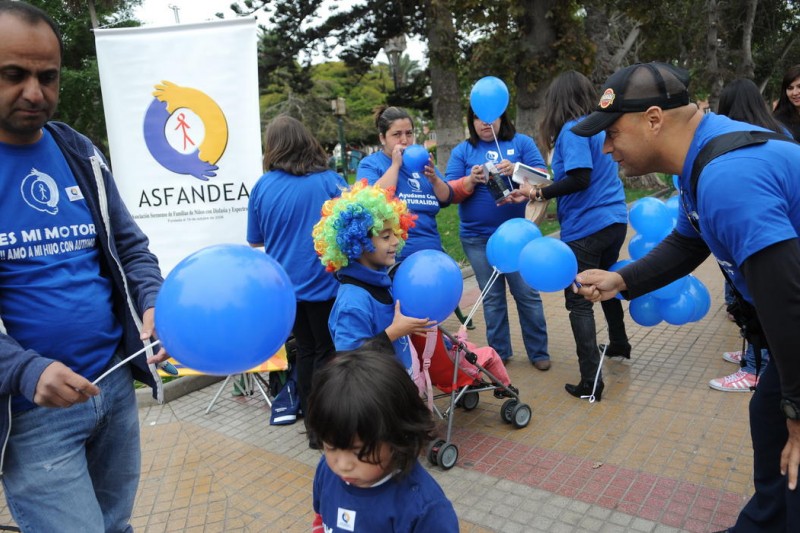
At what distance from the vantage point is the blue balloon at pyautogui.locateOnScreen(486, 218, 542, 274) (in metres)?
3.67

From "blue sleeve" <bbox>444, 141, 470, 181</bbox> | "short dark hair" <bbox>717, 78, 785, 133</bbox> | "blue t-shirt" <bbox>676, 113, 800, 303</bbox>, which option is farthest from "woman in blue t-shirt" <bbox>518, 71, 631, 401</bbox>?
"blue t-shirt" <bbox>676, 113, 800, 303</bbox>

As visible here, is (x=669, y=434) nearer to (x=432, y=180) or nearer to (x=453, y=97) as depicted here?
(x=432, y=180)

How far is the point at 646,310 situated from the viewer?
3.76 metres

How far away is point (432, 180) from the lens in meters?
4.30

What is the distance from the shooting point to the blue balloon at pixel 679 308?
3.62 metres

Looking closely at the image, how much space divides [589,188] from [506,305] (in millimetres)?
1270

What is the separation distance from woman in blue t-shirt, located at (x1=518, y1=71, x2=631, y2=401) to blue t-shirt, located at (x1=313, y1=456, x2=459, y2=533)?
9.17ft

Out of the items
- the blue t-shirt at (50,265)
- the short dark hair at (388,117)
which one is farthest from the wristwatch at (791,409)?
the short dark hair at (388,117)

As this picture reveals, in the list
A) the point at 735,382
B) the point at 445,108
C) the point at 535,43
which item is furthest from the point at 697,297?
the point at 445,108

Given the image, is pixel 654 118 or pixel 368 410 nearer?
pixel 368 410

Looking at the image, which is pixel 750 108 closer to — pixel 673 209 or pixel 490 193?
pixel 673 209

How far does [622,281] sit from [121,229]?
212 centimetres

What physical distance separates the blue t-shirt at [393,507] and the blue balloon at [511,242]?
226 cm

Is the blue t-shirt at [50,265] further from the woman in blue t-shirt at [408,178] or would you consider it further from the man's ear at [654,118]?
the woman in blue t-shirt at [408,178]
